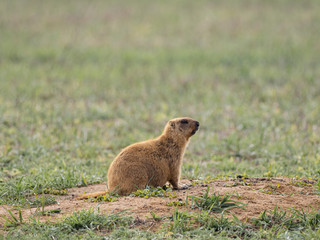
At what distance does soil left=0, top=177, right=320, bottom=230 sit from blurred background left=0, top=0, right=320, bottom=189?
133cm

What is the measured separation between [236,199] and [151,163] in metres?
1.34

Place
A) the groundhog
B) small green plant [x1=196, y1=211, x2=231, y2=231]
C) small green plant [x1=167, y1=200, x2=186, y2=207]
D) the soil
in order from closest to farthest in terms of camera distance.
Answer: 1. small green plant [x1=196, y1=211, x2=231, y2=231]
2. the soil
3. small green plant [x1=167, y1=200, x2=186, y2=207]
4. the groundhog

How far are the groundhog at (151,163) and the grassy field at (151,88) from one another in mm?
1095

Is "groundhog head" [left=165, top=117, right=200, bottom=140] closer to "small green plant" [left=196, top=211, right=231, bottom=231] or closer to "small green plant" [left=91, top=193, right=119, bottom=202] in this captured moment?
"small green plant" [left=91, top=193, right=119, bottom=202]

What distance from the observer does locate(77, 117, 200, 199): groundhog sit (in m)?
5.98

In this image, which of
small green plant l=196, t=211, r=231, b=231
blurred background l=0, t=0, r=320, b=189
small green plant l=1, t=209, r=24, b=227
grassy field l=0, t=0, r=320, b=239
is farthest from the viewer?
blurred background l=0, t=0, r=320, b=189

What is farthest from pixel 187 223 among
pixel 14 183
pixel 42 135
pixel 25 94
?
pixel 25 94

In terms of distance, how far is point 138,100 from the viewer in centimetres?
1386

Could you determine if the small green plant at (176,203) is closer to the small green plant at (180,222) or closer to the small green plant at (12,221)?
the small green plant at (180,222)

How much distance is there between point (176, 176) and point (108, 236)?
2014 millimetres

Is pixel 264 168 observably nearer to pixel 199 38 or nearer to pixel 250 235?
pixel 250 235

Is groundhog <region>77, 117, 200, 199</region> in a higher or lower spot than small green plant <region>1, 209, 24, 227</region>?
higher

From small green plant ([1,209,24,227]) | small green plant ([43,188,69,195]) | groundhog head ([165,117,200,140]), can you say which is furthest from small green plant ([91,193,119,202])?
groundhog head ([165,117,200,140])

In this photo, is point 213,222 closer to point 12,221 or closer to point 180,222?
point 180,222
